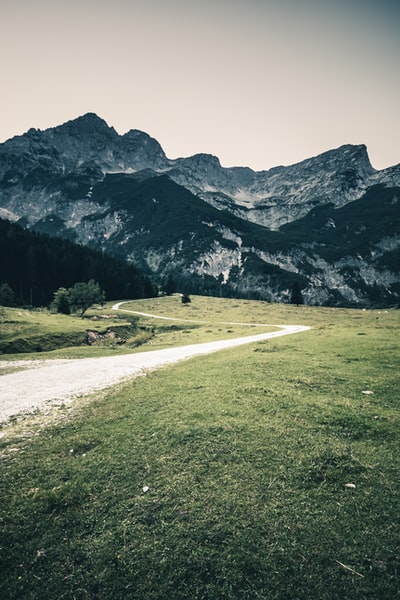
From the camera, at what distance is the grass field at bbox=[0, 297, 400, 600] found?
5547mm

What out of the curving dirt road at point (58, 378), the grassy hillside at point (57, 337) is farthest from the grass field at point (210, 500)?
the grassy hillside at point (57, 337)

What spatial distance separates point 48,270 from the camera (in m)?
128

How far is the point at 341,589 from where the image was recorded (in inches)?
203

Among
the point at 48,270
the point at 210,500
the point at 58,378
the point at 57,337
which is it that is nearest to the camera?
the point at 210,500

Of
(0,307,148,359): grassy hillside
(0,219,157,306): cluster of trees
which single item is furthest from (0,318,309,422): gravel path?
(0,219,157,306): cluster of trees

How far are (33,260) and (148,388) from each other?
403ft

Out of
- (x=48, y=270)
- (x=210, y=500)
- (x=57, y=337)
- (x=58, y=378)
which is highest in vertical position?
(x=48, y=270)

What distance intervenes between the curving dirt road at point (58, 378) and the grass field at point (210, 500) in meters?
4.19

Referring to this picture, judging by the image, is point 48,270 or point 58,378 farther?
point 48,270

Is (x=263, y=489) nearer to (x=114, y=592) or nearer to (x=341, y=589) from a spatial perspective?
(x=341, y=589)

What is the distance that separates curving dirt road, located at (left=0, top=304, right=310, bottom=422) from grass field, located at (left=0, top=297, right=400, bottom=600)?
419 cm

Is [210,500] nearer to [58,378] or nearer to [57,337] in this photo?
[58,378]

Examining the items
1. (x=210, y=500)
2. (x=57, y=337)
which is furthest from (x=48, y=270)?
(x=210, y=500)

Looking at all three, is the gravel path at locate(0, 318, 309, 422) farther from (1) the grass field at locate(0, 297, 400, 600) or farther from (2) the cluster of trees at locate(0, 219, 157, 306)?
(2) the cluster of trees at locate(0, 219, 157, 306)
